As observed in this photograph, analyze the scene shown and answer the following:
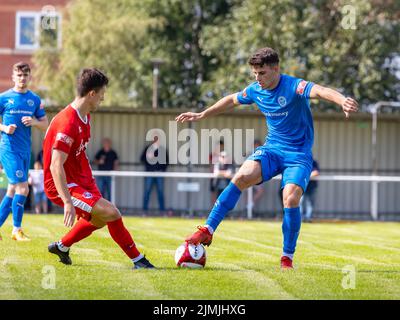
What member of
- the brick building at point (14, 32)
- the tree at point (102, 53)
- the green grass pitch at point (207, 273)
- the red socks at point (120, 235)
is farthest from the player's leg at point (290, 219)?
the brick building at point (14, 32)

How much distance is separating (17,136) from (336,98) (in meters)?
4.99

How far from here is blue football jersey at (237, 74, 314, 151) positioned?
988 cm

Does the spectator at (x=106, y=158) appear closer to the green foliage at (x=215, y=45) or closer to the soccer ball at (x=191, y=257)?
the green foliage at (x=215, y=45)

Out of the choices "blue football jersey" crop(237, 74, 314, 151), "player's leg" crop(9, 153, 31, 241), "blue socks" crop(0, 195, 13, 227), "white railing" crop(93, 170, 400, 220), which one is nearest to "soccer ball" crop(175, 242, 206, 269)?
"blue football jersey" crop(237, 74, 314, 151)

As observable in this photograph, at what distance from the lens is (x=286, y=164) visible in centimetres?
993

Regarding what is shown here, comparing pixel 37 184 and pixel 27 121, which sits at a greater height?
pixel 27 121

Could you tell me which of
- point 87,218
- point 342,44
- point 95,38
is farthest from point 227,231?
point 95,38

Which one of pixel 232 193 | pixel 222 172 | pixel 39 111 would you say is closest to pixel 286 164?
pixel 232 193

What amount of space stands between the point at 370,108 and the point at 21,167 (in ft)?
72.9

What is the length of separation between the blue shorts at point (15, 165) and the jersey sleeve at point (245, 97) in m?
3.47

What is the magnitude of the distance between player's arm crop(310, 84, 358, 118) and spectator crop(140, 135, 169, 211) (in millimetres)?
15802

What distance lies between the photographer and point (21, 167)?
12.6 meters

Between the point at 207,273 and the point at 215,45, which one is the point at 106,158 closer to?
the point at 215,45

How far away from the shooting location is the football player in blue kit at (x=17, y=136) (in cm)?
1248
